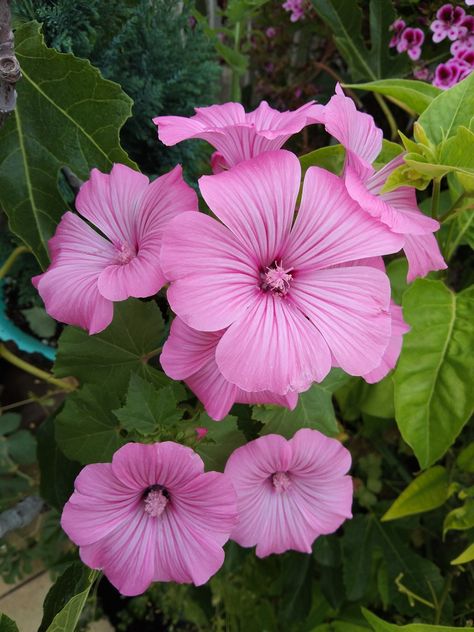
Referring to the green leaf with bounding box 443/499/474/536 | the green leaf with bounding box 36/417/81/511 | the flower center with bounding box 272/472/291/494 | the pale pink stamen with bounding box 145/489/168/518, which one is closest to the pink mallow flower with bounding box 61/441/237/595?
the pale pink stamen with bounding box 145/489/168/518

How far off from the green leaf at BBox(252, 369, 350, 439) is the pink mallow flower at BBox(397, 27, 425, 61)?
1.81ft

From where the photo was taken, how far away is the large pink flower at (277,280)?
15.1 inches

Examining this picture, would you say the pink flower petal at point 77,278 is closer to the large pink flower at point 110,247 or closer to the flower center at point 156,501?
the large pink flower at point 110,247

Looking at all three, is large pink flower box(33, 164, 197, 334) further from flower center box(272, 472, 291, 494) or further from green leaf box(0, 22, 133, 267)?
flower center box(272, 472, 291, 494)

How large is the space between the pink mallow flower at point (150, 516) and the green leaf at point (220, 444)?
2.3 inches

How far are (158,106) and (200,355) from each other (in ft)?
A: 1.26

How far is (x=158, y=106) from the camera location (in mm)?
702

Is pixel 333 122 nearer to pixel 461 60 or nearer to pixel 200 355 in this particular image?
pixel 200 355

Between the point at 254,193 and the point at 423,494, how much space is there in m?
0.56

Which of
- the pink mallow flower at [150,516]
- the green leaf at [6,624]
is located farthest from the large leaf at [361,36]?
the green leaf at [6,624]

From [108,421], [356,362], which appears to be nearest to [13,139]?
[108,421]

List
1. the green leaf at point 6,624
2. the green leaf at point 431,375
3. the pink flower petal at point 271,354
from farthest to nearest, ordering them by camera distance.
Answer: the green leaf at point 431,375 → the green leaf at point 6,624 → the pink flower petal at point 271,354

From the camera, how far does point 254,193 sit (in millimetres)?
401

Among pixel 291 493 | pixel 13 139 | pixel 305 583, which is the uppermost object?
pixel 13 139
